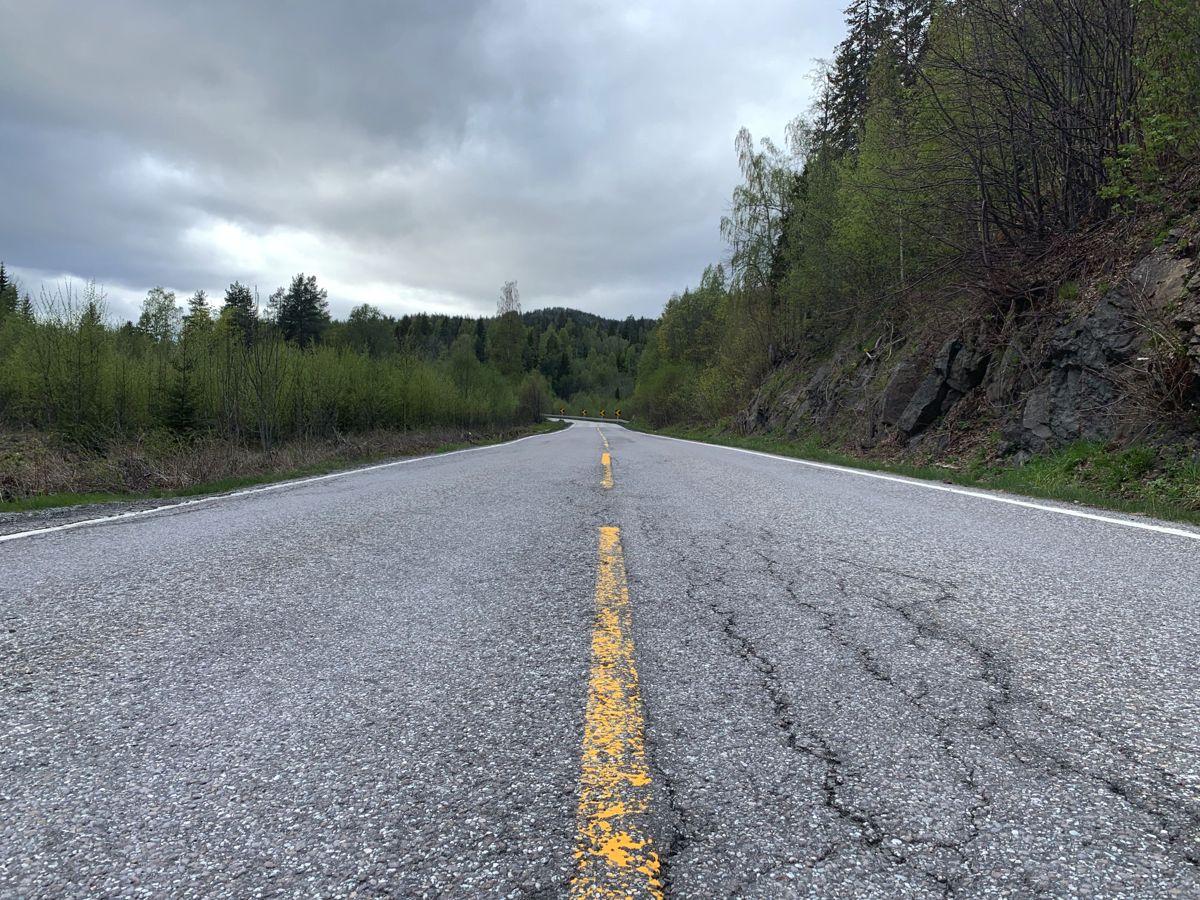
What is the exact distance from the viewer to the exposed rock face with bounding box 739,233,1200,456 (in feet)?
25.9

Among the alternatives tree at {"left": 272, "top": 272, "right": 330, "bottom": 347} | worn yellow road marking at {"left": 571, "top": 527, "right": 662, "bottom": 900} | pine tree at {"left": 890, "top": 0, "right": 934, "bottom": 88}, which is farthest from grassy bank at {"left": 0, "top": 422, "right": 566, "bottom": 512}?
tree at {"left": 272, "top": 272, "right": 330, "bottom": 347}

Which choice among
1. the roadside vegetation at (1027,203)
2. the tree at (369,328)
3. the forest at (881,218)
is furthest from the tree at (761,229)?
the tree at (369,328)

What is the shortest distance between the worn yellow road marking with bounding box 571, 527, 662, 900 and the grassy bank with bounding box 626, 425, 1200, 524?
239 inches

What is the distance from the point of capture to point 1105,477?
761 cm

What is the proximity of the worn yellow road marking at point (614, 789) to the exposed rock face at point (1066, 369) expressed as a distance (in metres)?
8.28

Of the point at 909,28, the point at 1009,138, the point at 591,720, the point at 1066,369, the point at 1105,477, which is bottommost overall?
the point at 591,720

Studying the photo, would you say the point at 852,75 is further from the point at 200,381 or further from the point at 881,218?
the point at 200,381

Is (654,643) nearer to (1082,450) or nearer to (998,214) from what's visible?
(1082,450)

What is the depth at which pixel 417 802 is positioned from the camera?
1546 millimetres

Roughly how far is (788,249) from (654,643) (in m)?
29.9

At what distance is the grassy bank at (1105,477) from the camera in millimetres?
6367

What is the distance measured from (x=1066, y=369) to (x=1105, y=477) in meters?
2.76

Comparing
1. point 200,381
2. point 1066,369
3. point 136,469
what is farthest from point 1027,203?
point 200,381

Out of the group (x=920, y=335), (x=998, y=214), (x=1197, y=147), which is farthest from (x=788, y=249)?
(x=1197, y=147)
